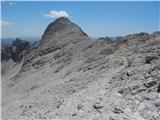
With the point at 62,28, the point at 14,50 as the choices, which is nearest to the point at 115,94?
the point at 62,28

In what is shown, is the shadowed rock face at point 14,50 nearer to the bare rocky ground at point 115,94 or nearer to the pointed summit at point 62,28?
the pointed summit at point 62,28

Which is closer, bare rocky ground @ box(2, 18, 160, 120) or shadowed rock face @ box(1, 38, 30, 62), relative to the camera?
bare rocky ground @ box(2, 18, 160, 120)

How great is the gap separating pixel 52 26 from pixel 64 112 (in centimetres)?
5651

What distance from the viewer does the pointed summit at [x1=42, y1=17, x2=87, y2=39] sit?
64875 millimetres

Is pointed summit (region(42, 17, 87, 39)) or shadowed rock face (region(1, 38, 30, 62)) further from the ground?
pointed summit (region(42, 17, 87, 39))

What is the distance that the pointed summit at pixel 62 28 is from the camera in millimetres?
64875

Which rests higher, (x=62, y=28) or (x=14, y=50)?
(x=62, y=28)

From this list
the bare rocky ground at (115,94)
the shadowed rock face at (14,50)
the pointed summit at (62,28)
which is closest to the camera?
the bare rocky ground at (115,94)

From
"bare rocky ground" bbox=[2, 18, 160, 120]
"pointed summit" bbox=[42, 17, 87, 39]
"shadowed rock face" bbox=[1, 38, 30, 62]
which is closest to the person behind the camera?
"bare rocky ground" bbox=[2, 18, 160, 120]

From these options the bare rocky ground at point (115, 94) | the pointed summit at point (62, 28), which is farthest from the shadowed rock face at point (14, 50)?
the bare rocky ground at point (115, 94)

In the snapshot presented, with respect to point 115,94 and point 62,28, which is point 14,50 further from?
point 115,94

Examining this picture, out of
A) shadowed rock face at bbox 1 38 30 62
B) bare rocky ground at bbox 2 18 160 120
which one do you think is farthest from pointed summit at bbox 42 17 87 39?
shadowed rock face at bbox 1 38 30 62

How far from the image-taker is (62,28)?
2680 inches

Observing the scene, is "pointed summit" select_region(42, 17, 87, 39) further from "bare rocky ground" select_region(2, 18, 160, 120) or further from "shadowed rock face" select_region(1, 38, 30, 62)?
"shadowed rock face" select_region(1, 38, 30, 62)
